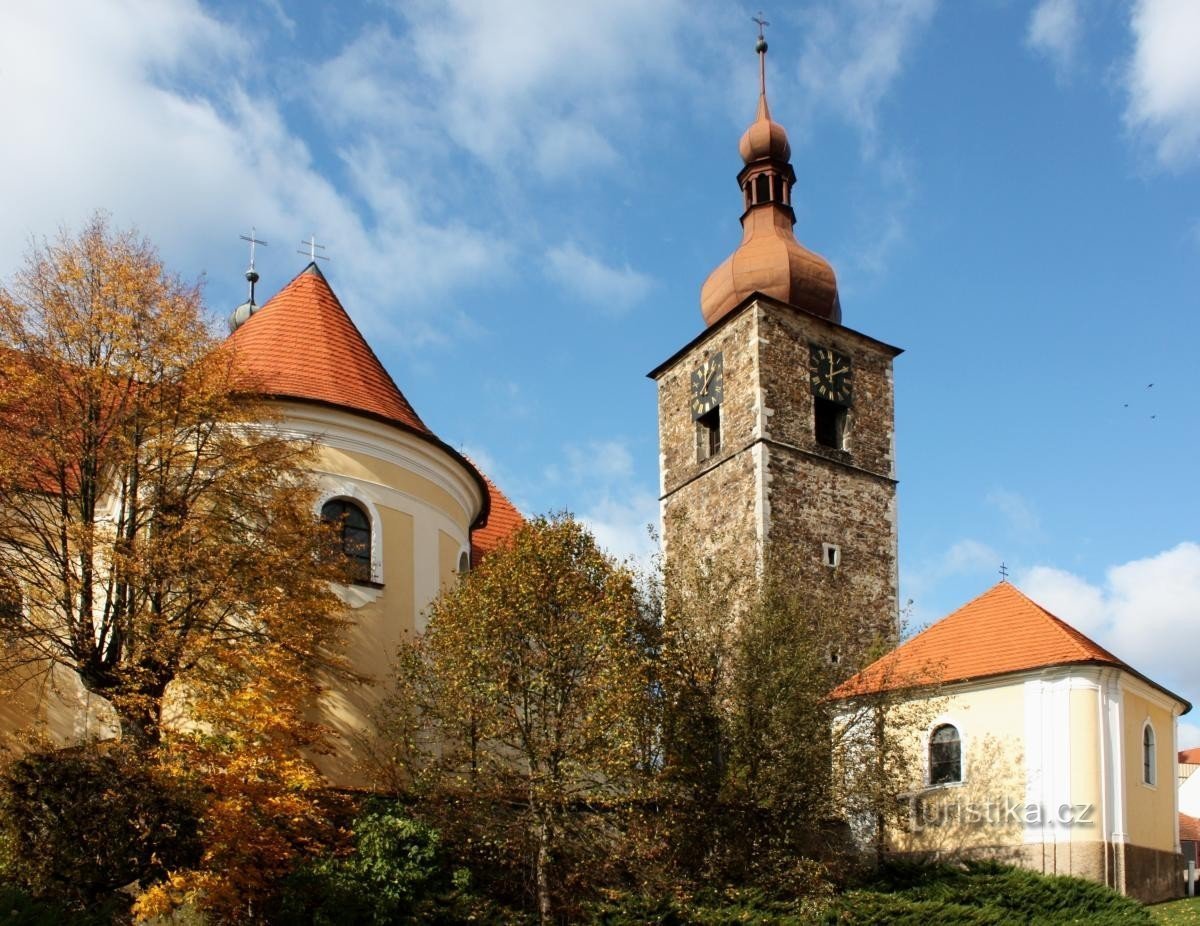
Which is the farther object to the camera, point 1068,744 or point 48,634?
point 1068,744

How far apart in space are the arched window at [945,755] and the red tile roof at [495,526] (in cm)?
859

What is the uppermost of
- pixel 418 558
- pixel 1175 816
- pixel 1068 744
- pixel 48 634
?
pixel 418 558

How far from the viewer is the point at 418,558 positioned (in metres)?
19.2

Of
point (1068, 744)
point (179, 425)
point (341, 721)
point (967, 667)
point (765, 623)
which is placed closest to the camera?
point (179, 425)

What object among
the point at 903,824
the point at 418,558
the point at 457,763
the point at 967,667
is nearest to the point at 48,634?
the point at 457,763

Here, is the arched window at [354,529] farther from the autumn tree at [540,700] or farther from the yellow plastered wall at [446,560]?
→ the autumn tree at [540,700]

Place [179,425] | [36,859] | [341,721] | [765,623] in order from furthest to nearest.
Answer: [765,623], [341,721], [179,425], [36,859]

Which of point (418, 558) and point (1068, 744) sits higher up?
point (418, 558)

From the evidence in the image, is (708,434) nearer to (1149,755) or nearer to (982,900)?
(1149,755)

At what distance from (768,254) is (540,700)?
74.3ft

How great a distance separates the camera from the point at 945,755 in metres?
21.9

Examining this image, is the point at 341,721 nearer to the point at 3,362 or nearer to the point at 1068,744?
the point at 3,362

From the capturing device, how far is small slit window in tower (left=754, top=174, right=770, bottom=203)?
3669 cm

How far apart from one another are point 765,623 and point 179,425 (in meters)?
9.22
